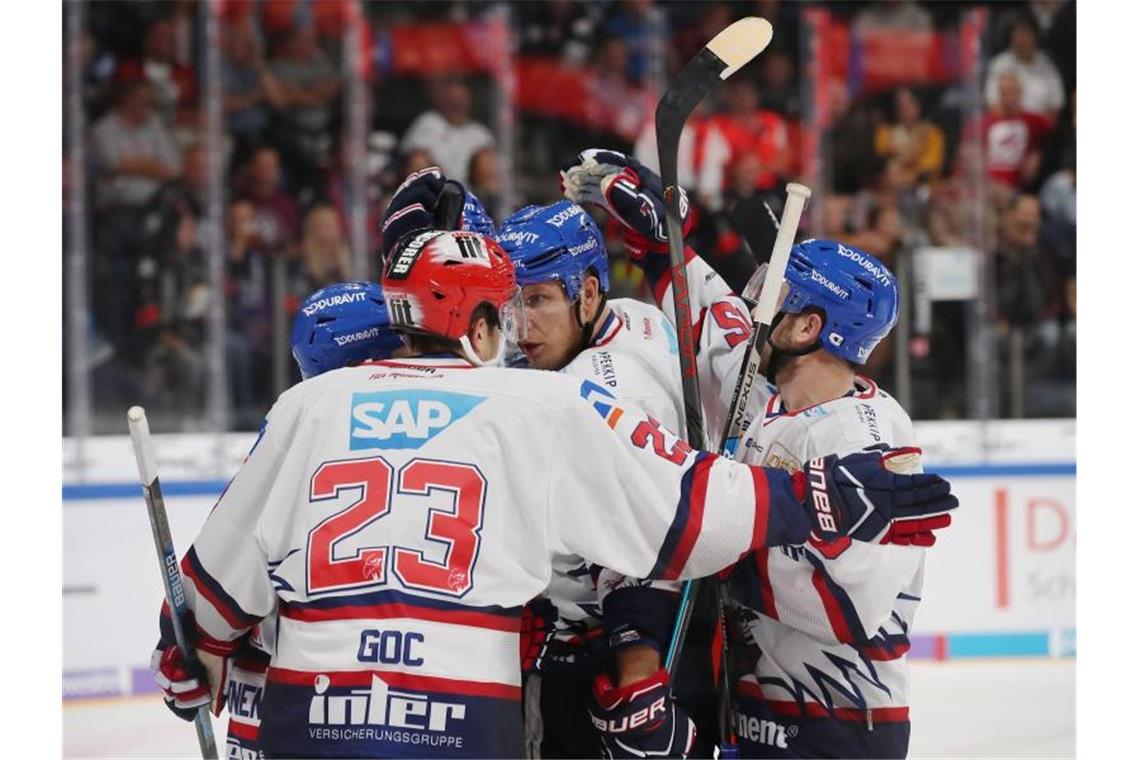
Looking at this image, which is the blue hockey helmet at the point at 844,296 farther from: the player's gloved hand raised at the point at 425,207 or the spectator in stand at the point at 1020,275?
the spectator in stand at the point at 1020,275

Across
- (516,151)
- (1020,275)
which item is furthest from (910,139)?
(516,151)

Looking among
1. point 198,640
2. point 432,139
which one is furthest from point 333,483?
point 432,139

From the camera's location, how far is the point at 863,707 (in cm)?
266

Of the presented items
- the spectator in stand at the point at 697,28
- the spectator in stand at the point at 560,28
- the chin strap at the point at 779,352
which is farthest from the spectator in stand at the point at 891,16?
the chin strap at the point at 779,352

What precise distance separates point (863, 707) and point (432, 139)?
4612 millimetres

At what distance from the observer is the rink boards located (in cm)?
505

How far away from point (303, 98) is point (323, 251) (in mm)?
800

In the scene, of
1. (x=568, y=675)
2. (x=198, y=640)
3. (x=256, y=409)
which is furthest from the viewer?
(x=256, y=409)

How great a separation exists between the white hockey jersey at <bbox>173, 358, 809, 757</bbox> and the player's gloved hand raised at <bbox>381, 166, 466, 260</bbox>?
80 centimetres

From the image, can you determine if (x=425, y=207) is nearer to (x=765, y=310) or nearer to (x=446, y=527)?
(x=765, y=310)

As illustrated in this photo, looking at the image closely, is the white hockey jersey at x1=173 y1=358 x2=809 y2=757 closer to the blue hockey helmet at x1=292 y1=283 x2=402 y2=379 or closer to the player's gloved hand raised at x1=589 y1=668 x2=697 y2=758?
the player's gloved hand raised at x1=589 y1=668 x2=697 y2=758

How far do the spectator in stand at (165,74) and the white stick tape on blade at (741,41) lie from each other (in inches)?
178

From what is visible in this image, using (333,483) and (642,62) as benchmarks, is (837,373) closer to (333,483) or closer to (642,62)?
(333,483)

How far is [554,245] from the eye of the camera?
2834 millimetres
